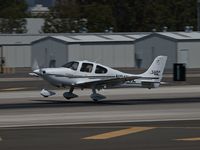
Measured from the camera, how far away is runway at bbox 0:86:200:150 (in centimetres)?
1853

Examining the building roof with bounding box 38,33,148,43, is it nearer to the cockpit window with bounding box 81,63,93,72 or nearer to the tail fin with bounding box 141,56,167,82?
the tail fin with bounding box 141,56,167,82

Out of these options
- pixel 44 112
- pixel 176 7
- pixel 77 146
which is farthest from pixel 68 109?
pixel 176 7

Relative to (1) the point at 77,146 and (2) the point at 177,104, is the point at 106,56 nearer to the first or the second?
(2) the point at 177,104

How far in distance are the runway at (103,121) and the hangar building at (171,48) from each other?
115 feet

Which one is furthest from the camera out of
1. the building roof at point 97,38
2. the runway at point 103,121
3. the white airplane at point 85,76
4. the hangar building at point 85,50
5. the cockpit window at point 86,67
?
the building roof at point 97,38

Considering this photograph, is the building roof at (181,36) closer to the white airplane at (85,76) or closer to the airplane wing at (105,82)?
the white airplane at (85,76)

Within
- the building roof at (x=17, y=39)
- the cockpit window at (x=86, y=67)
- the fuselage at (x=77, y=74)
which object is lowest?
the fuselage at (x=77, y=74)

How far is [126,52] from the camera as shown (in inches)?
3118

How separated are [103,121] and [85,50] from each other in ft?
170

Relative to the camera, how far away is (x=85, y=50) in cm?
7656

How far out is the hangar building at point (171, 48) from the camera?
74.5 m

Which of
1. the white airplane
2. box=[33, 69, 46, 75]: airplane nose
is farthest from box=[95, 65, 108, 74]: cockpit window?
box=[33, 69, 46, 75]: airplane nose

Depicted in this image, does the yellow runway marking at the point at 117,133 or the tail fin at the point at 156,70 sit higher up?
the tail fin at the point at 156,70

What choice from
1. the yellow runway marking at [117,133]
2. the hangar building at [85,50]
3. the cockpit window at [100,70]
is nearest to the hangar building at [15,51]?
the hangar building at [85,50]
